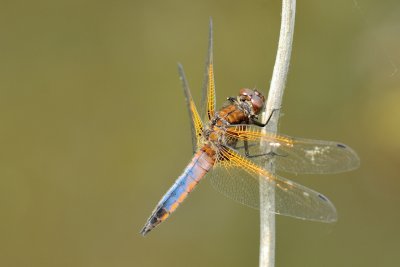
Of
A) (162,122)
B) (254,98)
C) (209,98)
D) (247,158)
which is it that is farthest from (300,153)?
(162,122)

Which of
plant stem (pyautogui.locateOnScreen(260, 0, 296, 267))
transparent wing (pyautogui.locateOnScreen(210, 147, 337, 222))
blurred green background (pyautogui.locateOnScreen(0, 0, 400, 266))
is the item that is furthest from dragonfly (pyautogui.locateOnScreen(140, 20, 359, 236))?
blurred green background (pyautogui.locateOnScreen(0, 0, 400, 266))

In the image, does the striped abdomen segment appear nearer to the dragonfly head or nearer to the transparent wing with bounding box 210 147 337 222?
the transparent wing with bounding box 210 147 337 222

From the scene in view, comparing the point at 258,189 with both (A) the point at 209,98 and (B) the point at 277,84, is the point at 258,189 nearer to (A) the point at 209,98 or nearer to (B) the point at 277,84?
(A) the point at 209,98

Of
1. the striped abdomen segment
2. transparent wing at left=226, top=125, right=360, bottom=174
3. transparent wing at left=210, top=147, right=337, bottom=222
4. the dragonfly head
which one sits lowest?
the striped abdomen segment

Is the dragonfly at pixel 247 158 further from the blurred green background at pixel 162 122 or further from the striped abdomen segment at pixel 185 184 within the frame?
the blurred green background at pixel 162 122

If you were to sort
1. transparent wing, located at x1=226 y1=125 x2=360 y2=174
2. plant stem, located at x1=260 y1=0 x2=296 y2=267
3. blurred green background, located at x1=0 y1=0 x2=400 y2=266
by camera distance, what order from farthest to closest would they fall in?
blurred green background, located at x1=0 y1=0 x2=400 y2=266, transparent wing, located at x1=226 y1=125 x2=360 y2=174, plant stem, located at x1=260 y1=0 x2=296 y2=267

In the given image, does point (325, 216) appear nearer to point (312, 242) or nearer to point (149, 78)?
point (312, 242)
